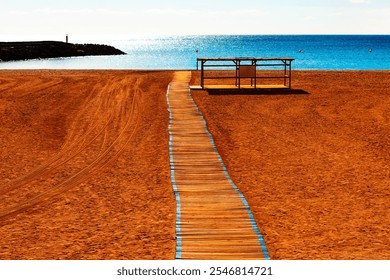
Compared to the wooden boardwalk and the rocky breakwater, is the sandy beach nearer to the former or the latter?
the wooden boardwalk

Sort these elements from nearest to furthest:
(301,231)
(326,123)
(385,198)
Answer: (301,231) → (385,198) → (326,123)

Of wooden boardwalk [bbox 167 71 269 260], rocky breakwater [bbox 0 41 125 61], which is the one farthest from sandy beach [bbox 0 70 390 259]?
rocky breakwater [bbox 0 41 125 61]

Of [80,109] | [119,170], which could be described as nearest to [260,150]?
[119,170]

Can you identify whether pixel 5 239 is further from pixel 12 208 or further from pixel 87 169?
pixel 87 169

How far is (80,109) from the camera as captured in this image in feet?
68.5

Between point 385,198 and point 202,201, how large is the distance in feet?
12.2

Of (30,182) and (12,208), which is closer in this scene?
(12,208)

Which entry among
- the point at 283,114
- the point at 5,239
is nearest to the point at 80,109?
the point at 283,114

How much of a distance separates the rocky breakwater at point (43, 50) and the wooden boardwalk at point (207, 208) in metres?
72.5

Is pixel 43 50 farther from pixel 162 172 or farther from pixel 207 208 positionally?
pixel 207 208

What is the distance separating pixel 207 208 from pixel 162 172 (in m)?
3.15

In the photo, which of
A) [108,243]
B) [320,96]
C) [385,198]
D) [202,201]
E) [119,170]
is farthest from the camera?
[320,96]

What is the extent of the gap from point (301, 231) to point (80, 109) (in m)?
14.0

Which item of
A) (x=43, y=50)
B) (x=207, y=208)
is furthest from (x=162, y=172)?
(x=43, y=50)
